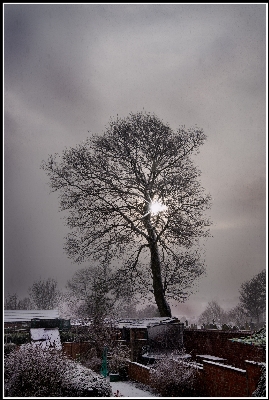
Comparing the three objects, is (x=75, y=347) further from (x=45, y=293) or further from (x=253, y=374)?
(x=45, y=293)

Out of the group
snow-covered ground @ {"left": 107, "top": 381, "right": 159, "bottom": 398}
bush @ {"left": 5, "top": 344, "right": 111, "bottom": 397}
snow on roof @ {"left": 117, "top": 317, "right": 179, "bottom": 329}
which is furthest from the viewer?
snow on roof @ {"left": 117, "top": 317, "right": 179, "bottom": 329}

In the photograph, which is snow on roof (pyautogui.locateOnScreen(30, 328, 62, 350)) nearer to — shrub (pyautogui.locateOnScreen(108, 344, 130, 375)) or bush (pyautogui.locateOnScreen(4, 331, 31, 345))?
bush (pyautogui.locateOnScreen(4, 331, 31, 345))

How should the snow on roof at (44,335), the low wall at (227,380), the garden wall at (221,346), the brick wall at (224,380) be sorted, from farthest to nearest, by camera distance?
the snow on roof at (44,335) → the garden wall at (221,346) → the brick wall at (224,380) → the low wall at (227,380)

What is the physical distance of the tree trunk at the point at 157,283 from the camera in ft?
64.0

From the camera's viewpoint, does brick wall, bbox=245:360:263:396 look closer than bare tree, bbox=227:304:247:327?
Yes

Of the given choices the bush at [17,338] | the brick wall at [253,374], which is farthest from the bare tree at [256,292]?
the brick wall at [253,374]

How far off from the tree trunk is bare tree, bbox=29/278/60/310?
54.2 metres

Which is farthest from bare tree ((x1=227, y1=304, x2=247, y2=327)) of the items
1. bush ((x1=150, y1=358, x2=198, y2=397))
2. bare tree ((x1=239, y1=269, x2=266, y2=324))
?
bush ((x1=150, y1=358, x2=198, y2=397))

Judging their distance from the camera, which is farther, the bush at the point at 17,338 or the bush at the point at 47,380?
the bush at the point at 17,338

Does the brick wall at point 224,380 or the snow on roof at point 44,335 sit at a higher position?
the brick wall at point 224,380

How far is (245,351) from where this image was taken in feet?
54.3

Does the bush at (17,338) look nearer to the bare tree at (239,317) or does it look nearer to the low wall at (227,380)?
the low wall at (227,380)

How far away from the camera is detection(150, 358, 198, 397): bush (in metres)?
12.9

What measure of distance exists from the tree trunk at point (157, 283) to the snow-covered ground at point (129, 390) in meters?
4.37
